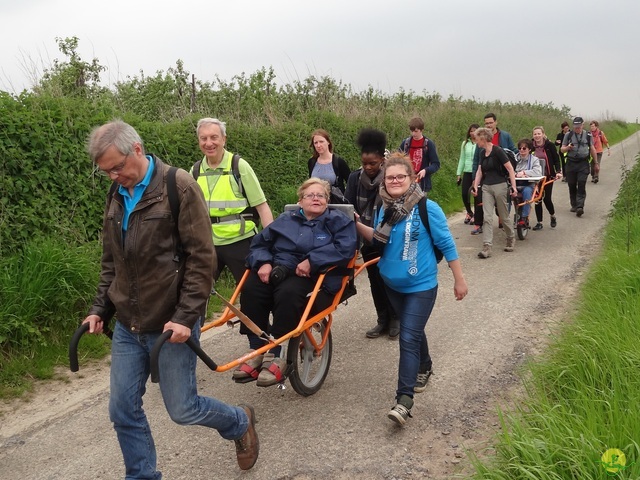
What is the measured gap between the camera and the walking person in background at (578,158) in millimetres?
13242

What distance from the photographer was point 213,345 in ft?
20.3

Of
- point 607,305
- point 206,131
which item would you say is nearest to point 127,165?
point 206,131

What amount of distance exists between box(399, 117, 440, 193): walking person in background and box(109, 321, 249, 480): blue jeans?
670 centimetres

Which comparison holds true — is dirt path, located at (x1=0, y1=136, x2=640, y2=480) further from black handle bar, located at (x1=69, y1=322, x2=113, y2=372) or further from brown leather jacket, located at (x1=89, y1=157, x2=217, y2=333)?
brown leather jacket, located at (x1=89, y1=157, x2=217, y2=333)

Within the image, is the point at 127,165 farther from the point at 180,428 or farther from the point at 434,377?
the point at 434,377

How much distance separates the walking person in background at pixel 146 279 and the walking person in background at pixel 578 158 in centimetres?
1187

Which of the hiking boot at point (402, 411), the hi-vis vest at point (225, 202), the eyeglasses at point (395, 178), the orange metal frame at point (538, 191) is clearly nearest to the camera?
the hiking boot at point (402, 411)

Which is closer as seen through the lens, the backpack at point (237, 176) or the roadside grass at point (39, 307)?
the backpack at point (237, 176)

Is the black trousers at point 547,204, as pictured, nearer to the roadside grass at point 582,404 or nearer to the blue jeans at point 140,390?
the roadside grass at point 582,404

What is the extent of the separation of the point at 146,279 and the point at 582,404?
2.67 m

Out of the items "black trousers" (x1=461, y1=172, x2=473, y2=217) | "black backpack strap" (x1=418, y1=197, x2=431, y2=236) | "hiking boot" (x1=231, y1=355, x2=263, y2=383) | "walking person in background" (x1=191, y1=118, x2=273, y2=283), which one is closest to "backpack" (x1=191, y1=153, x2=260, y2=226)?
"walking person in background" (x1=191, y1=118, x2=273, y2=283)

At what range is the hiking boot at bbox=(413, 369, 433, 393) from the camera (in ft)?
15.5

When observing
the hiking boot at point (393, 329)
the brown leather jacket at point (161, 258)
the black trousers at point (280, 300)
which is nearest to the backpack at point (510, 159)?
the hiking boot at point (393, 329)

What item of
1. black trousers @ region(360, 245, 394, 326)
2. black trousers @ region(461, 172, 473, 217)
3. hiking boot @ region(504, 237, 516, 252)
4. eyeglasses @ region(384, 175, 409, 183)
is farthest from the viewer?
black trousers @ region(461, 172, 473, 217)
